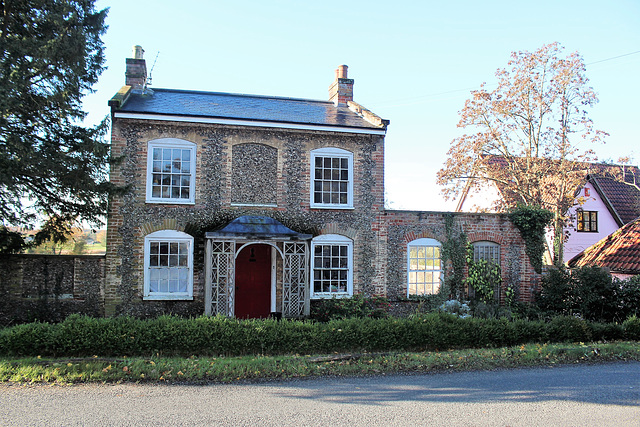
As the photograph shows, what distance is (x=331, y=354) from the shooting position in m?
10.3

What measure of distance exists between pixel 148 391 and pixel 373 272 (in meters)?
9.25

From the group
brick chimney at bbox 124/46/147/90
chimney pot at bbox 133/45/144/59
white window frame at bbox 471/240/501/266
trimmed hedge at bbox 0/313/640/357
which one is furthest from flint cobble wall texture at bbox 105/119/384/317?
chimney pot at bbox 133/45/144/59

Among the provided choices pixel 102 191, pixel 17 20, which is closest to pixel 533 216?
pixel 102 191

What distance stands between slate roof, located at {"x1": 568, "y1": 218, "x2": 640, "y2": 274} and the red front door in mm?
12862

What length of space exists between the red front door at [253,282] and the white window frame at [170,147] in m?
2.40

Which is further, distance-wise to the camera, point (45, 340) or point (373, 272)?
point (373, 272)

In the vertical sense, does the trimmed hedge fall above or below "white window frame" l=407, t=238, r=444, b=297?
below

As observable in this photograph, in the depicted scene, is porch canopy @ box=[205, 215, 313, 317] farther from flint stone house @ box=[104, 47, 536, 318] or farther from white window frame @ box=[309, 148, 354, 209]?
white window frame @ box=[309, 148, 354, 209]

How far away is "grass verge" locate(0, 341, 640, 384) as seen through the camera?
315 inches

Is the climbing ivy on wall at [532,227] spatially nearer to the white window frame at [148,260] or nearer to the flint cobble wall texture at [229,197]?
the flint cobble wall texture at [229,197]

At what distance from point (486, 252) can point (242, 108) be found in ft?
31.6

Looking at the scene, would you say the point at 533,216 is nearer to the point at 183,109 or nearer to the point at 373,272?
the point at 373,272

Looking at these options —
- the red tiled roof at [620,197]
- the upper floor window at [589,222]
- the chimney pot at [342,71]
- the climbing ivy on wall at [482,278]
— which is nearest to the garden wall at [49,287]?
the chimney pot at [342,71]

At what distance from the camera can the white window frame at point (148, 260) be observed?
13.9 meters
